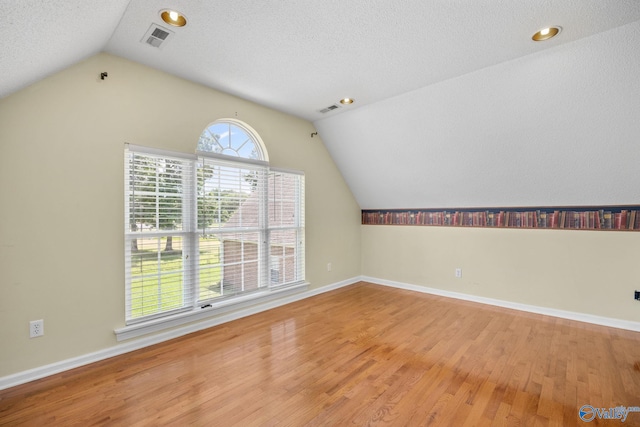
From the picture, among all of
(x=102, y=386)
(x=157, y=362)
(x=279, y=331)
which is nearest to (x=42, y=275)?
(x=102, y=386)

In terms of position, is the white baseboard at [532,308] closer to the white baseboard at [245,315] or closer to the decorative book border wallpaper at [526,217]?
the white baseboard at [245,315]

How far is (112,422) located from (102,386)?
0.50 metres

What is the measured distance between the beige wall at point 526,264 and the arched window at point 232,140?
8.61ft

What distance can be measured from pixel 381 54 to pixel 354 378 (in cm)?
266

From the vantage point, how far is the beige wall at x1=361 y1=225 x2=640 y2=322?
314 cm

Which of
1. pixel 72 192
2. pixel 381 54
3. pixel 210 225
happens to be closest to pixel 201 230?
pixel 210 225

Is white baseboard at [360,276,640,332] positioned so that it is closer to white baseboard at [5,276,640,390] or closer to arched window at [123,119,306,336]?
white baseboard at [5,276,640,390]

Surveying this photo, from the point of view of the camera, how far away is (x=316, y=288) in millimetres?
4375

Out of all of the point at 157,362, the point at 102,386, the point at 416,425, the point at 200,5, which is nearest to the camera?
the point at 416,425

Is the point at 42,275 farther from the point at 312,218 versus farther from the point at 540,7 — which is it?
the point at 540,7

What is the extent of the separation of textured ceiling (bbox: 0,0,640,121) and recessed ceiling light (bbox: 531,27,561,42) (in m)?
Answer: 0.06

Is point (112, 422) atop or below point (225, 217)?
below

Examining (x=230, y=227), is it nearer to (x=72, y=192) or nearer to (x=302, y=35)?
(x=72, y=192)

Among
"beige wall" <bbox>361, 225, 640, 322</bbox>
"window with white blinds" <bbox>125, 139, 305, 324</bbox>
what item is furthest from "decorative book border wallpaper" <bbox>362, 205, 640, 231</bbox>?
"window with white blinds" <bbox>125, 139, 305, 324</bbox>
